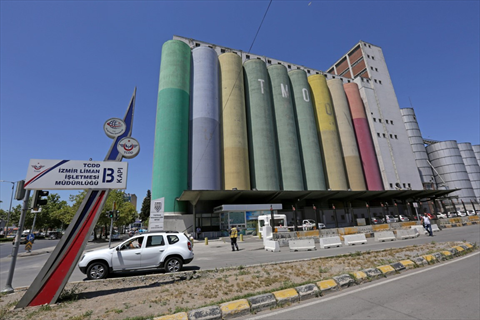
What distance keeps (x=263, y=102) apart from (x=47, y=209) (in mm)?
60961

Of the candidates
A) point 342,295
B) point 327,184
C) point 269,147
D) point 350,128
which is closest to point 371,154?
point 350,128

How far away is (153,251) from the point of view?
990 cm

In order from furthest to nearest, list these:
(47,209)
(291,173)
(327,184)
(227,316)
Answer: (47,209) < (327,184) < (291,173) < (227,316)

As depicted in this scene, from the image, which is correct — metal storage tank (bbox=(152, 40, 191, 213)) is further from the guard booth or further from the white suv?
the white suv

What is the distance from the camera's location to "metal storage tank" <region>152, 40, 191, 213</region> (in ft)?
120

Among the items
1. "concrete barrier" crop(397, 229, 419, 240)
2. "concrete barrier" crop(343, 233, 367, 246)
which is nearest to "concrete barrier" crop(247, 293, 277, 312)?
"concrete barrier" crop(343, 233, 367, 246)

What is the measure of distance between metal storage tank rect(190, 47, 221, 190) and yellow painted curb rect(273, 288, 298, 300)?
3163cm

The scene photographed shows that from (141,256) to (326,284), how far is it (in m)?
7.63

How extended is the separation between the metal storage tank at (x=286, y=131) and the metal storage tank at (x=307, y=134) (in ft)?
5.62

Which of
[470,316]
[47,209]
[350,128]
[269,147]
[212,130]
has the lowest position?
[470,316]

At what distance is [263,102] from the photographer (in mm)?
45562

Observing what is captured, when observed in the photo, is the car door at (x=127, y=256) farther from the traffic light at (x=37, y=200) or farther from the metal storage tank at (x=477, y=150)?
the metal storage tank at (x=477, y=150)

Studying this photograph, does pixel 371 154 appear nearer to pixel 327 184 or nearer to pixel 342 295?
pixel 327 184

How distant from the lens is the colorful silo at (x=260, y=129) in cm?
4078
